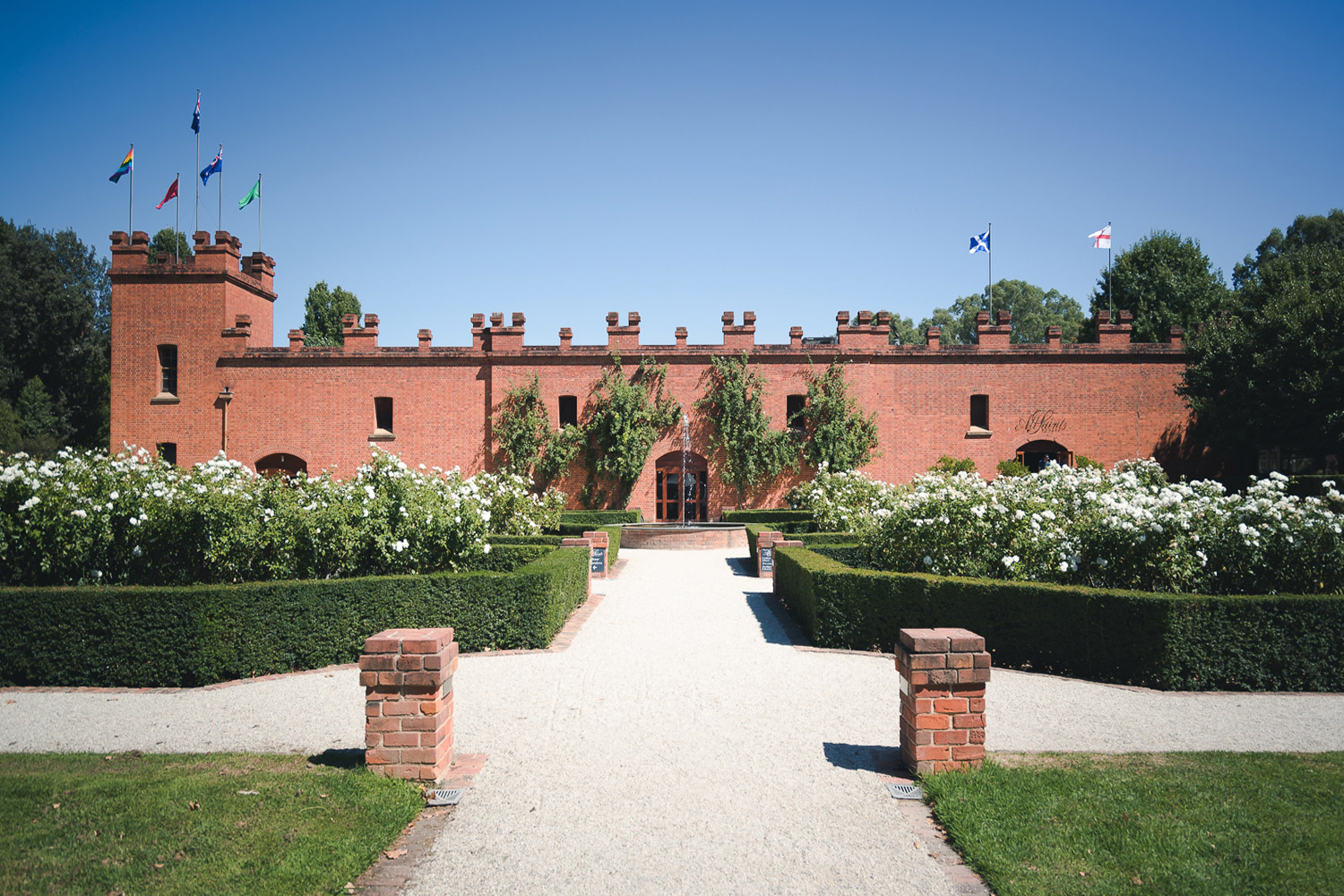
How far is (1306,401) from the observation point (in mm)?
20250

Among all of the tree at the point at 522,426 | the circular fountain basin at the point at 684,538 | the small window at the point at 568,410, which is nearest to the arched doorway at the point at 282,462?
the tree at the point at 522,426

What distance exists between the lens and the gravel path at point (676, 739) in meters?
3.60

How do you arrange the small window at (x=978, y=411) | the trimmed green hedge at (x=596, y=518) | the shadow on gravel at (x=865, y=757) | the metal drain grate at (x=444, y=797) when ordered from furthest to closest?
the small window at (x=978, y=411), the trimmed green hedge at (x=596, y=518), the shadow on gravel at (x=865, y=757), the metal drain grate at (x=444, y=797)

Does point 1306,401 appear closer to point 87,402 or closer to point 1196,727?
point 1196,727

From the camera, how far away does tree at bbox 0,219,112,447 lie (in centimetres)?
3341

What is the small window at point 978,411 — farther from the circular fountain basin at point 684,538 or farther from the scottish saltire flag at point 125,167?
the scottish saltire flag at point 125,167

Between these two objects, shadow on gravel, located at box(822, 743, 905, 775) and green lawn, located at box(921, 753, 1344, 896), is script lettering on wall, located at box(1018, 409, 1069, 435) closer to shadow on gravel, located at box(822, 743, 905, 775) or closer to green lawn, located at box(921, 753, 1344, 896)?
green lawn, located at box(921, 753, 1344, 896)

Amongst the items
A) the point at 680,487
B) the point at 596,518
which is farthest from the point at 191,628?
the point at 680,487

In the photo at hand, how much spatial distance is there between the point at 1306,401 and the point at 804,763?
73.5 ft

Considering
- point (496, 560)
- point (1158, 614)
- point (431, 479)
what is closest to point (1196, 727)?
point (1158, 614)

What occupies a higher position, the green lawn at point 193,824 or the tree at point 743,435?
the tree at point 743,435

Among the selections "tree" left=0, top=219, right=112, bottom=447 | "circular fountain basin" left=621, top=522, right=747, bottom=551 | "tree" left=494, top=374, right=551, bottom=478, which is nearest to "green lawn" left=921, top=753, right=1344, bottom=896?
"circular fountain basin" left=621, top=522, right=747, bottom=551

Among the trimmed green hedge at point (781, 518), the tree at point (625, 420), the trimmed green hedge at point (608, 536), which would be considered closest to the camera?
the trimmed green hedge at point (608, 536)

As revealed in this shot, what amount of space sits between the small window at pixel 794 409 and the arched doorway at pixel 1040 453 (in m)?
6.87
